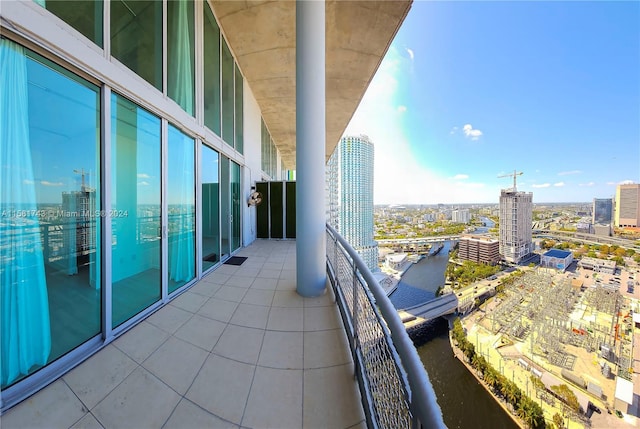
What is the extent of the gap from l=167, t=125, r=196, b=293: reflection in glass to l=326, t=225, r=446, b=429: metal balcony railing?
8.54ft

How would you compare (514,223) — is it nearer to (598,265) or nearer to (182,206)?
(598,265)

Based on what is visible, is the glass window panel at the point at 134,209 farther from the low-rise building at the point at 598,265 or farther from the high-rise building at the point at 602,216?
the high-rise building at the point at 602,216

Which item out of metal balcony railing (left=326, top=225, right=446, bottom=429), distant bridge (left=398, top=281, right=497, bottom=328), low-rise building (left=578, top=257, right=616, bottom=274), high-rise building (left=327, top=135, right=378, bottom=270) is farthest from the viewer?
high-rise building (left=327, top=135, right=378, bottom=270)

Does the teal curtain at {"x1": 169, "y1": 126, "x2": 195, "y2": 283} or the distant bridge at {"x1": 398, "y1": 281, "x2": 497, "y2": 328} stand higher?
the teal curtain at {"x1": 169, "y1": 126, "x2": 195, "y2": 283}

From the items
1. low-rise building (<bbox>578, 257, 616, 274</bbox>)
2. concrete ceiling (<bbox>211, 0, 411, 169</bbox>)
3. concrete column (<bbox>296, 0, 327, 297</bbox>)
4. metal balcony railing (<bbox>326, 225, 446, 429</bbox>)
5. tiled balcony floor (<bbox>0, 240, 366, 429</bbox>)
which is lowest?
low-rise building (<bbox>578, 257, 616, 274</bbox>)

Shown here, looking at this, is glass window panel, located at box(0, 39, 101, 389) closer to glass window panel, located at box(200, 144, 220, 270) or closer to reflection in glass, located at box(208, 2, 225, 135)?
glass window panel, located at box(200, 144, 220, 270)

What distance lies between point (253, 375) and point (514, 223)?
19705 millimetres

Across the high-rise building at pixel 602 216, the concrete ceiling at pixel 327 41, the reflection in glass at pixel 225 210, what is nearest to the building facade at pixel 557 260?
the high-rise building at pixel 602 216

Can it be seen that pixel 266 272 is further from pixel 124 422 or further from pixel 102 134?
pixel 102 134

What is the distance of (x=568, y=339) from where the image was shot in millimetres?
10914

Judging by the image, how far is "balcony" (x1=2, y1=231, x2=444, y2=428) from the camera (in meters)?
1.10

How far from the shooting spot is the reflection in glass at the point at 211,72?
3.80m

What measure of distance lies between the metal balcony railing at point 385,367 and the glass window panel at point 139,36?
10.2ft

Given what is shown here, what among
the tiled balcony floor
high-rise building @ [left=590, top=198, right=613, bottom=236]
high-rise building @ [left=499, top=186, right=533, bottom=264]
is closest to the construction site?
high-rise building @ [left=499, top=186, right=533, bottom=264]
